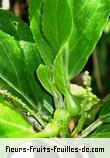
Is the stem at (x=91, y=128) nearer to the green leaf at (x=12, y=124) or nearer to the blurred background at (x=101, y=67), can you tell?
the green leaf at (x=12, y=124)

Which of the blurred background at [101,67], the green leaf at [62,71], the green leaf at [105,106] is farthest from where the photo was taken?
the blurred background at [101,67]

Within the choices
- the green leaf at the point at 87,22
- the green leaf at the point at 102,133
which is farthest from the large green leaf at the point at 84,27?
the green leaf at the point at 102,133

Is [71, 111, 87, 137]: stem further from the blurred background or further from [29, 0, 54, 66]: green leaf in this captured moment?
the blurred background

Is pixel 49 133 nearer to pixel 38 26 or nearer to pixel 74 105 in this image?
pixel 74 105

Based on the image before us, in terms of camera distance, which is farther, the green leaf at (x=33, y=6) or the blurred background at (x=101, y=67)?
the blurred background at (x=101, y=67)

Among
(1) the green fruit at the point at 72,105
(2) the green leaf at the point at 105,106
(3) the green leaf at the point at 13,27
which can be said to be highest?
(3) the green leaf at the point at 13,27

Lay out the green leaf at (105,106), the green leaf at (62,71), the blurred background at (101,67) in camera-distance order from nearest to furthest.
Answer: the green leaf at (62,71), the green leaf at (105,106), the blurred background at (101,67)

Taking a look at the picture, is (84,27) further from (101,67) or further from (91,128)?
(101,67)
